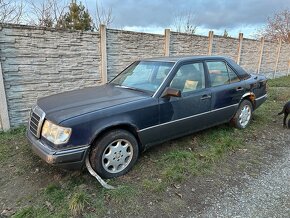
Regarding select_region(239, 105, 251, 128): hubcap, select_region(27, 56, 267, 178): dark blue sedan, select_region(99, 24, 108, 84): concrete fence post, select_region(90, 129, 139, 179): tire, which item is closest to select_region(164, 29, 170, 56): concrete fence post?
select_region(99, 24, 108, 84): concrete fence post

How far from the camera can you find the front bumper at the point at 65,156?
8.83ft

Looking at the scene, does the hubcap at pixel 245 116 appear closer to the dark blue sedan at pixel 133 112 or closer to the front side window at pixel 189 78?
the dark blue sedan at pixel 133 112

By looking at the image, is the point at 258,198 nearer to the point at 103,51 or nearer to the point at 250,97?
the point at 250,97

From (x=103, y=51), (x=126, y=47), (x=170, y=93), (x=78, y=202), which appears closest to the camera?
(x=78, y=202)

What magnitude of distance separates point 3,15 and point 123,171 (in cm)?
800

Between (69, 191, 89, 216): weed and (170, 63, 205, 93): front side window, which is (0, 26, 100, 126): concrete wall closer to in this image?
(170, 63, 205, 93): front side window

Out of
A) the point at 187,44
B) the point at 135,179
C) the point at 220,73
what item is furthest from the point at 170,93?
the point at 187,44

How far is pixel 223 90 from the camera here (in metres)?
4.29

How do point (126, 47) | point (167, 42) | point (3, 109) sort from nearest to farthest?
point (3, 109), point (126, 47), point (167, 42)

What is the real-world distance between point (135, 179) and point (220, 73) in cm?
261

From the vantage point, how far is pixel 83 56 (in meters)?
5.49

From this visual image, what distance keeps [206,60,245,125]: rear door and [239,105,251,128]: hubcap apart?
340 mm

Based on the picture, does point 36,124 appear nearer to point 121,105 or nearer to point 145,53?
point 121,105

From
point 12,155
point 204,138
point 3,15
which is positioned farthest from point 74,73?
point 3,15
